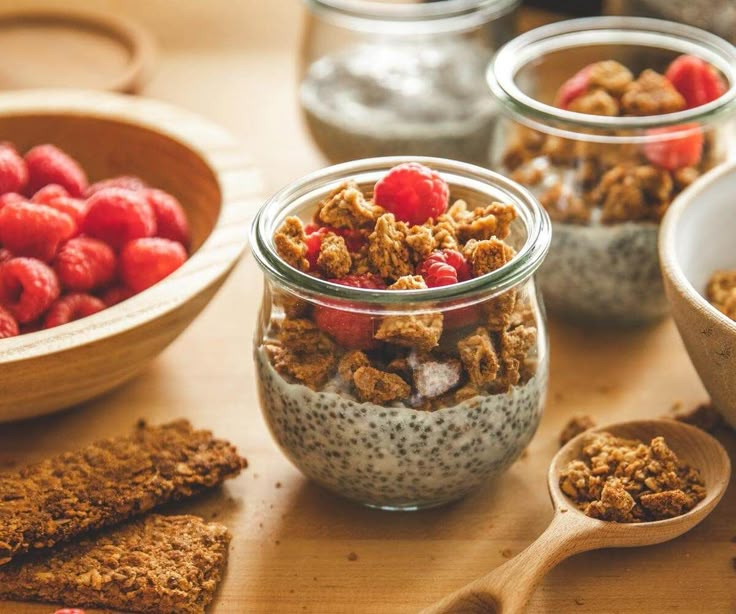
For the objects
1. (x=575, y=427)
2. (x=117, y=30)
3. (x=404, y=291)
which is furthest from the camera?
(x=117, y=30)

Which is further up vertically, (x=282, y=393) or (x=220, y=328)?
(x=282, y=393)

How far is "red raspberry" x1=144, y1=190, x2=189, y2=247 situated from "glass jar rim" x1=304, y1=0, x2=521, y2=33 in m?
0.34

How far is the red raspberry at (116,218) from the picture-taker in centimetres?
98

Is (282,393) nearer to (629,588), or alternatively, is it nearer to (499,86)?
(629,588)

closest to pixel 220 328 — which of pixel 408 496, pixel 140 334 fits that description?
pixel 140 334

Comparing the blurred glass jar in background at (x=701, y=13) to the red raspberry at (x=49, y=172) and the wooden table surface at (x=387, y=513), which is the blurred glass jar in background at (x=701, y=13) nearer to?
the wooden table surface at (x=387, y=513)

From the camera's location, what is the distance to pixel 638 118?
963mm

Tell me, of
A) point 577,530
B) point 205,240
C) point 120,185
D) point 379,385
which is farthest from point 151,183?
point 577,530

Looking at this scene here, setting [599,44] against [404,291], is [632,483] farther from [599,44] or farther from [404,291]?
[599,44]

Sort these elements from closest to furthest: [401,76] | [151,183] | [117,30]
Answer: [151,183]
[401,76]
[117,30]

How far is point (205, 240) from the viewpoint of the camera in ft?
3.31

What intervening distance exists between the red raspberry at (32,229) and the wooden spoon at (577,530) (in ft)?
1.59

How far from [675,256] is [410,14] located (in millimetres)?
485

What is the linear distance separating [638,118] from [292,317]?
403 mm
